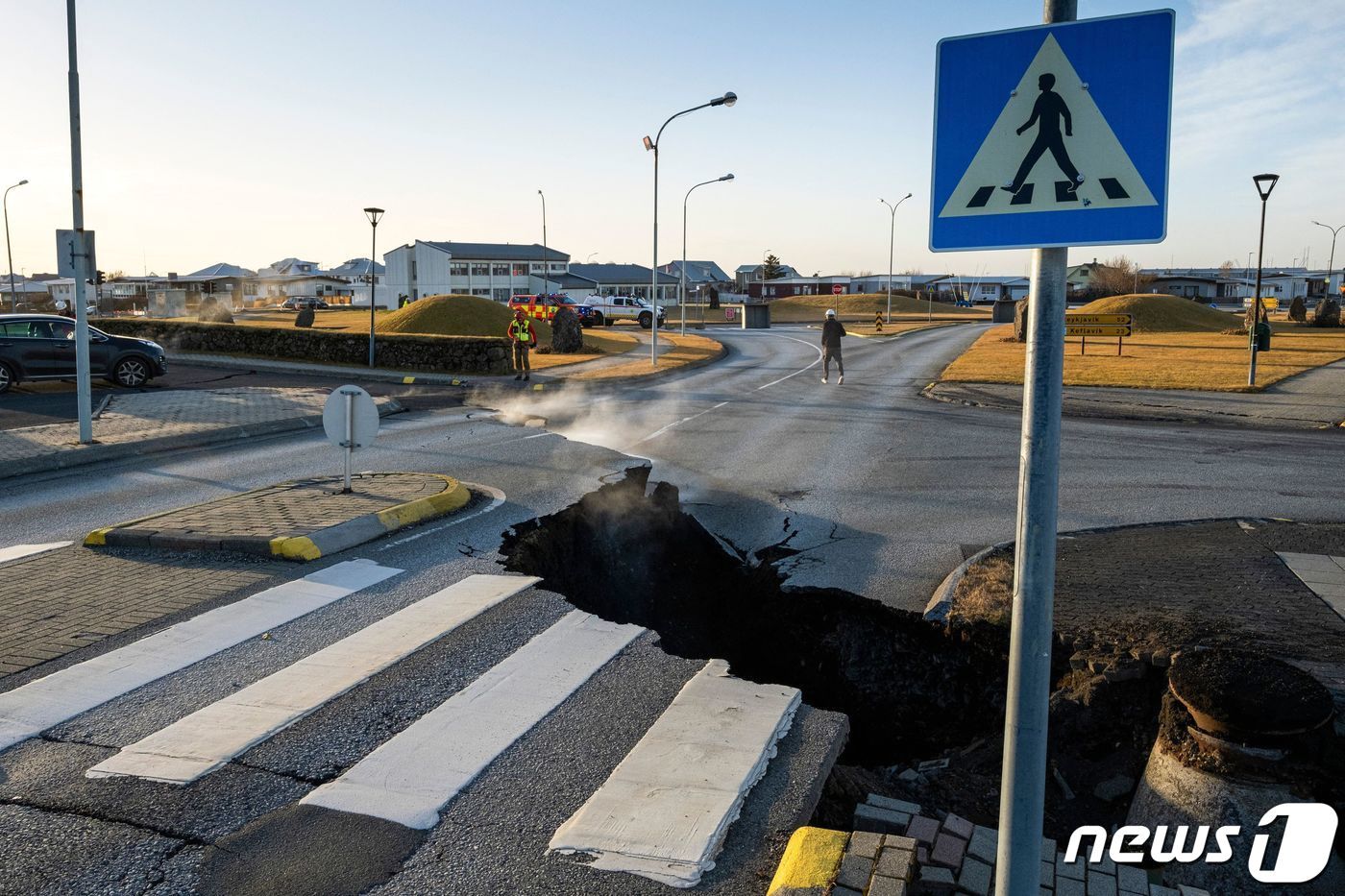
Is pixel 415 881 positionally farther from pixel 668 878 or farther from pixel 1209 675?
pixel 1209 675

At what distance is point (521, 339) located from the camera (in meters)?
24.4

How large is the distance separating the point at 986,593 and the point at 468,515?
4860 millimetres

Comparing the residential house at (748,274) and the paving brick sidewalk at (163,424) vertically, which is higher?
the residential house at (748,274)

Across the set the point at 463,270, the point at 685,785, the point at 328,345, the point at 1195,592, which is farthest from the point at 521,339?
the point at 463,270

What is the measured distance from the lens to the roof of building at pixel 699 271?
116713 mm

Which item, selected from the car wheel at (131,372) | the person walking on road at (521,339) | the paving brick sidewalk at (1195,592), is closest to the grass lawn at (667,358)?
the person walking on road at (521,339)

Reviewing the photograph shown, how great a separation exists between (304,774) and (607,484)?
22.9 feet

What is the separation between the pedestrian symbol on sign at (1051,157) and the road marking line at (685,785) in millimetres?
2579

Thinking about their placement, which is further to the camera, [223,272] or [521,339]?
[223,272]

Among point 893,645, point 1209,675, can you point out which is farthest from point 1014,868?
point 893,645

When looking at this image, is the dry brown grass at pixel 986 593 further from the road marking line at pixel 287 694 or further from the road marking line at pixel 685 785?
the road marking line at pixel 287 694

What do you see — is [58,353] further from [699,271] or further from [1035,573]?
[699,271]

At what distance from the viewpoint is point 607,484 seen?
11164 millimetres
